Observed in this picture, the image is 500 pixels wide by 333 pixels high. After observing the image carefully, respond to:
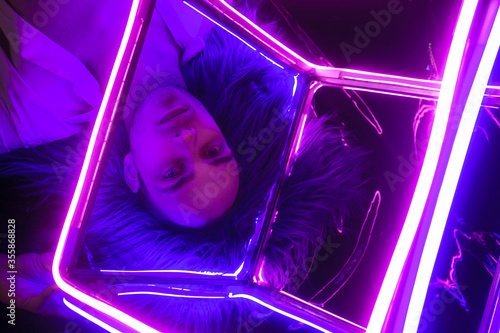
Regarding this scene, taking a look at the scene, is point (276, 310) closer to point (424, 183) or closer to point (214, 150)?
point (214, 150)

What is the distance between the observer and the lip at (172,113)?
1024mm

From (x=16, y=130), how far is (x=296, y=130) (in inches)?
33.8

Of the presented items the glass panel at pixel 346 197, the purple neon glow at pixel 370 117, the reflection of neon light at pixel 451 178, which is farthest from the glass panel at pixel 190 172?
the reflection of neon light at pixel 451 178

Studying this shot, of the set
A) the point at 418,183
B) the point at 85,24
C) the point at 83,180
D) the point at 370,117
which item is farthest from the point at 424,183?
the point at 85,24

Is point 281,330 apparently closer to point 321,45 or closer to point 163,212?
point 163,212

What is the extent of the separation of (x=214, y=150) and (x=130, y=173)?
0.87 feet

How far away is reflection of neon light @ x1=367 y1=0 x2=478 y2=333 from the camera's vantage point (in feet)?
1.53

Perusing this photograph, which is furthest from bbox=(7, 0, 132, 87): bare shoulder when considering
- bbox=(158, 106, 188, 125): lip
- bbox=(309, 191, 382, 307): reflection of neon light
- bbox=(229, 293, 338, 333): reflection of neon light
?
bbox=(309, 191, 382, 307): reflection of neon light

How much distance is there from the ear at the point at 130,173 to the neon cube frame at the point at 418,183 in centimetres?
25

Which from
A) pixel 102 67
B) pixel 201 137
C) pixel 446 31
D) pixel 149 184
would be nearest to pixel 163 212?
pixel 149 184

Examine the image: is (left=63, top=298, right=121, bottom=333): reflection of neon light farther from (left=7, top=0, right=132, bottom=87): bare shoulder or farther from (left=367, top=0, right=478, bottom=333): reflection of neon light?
(left=7, top=0, right=132, bottom=87): bare shoulder

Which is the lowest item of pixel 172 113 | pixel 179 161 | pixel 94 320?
pixel 94 320

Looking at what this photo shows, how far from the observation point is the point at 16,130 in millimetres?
970

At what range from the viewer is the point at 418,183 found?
1.67 feet
